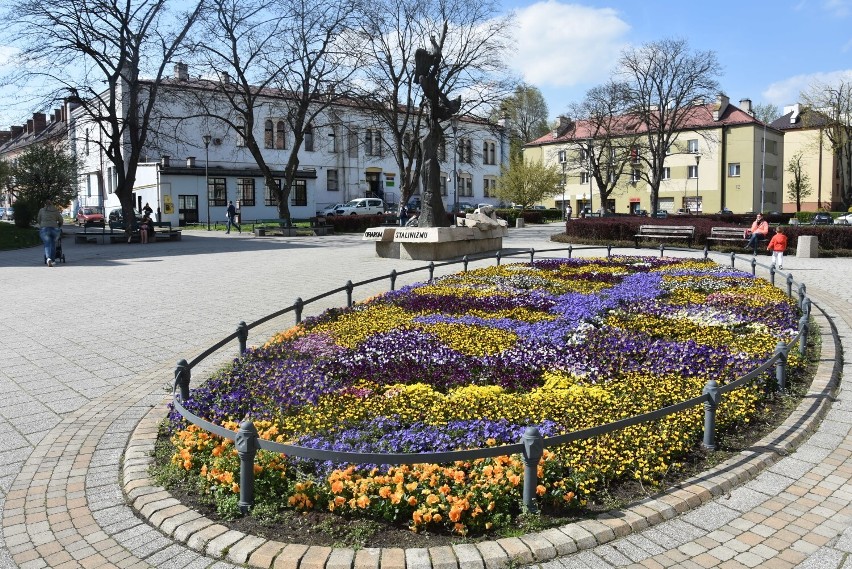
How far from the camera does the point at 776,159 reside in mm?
70875

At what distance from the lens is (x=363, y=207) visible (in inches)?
2117

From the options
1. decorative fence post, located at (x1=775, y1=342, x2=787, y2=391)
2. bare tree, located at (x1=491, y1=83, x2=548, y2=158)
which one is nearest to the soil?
decorative fence post, located at (x1=775, y1=342, x2=787, y2=391)

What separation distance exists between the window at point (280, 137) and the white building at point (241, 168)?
83 millimetres

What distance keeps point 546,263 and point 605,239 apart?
13049 mm

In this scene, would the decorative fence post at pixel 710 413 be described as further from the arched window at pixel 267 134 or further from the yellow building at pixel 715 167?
the yellow building at pixel 715 167

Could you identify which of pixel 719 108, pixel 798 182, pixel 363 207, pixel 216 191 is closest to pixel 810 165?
pixel 798 182

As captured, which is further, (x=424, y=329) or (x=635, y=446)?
(x=424, y=329)

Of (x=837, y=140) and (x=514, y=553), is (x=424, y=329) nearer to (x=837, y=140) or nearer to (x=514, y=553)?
(x=514, y=553)

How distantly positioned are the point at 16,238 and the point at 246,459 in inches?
1188

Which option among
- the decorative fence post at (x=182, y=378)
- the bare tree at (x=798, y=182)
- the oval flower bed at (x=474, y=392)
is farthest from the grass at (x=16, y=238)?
the bare tree at (x=798, y=182)

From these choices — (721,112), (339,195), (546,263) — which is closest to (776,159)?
(721,112)

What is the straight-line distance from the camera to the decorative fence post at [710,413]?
5.27m

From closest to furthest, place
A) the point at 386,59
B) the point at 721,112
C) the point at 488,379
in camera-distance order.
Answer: the point at 488,379, the point at 386,59, the point at 721,112

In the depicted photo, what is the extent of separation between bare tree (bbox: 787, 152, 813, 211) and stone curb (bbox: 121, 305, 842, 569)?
74683 millimetres
